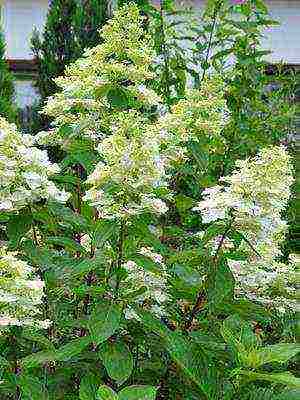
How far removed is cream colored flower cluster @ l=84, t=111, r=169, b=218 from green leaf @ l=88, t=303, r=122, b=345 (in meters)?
0.28

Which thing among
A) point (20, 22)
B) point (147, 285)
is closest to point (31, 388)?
point (147, 285)

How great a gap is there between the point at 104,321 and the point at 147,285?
11.2 inches

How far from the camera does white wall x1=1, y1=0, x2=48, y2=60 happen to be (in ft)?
35.2

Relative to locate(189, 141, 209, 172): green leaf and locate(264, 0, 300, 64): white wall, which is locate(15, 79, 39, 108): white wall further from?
locate(189, 141, 209, 172): green leaf

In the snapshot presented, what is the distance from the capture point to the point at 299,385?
2.10m

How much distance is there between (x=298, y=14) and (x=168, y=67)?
5871 millimetres

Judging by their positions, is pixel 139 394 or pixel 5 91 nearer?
pixel 139 394

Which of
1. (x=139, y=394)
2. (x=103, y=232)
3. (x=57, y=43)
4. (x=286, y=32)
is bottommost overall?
(x=286, y=32)

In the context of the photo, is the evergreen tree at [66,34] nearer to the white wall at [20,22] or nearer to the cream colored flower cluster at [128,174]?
the white wall at [20,22]

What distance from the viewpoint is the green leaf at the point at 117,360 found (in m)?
2.37

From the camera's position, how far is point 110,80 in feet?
9.95

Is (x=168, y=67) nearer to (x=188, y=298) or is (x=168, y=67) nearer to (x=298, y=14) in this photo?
(x=188, y=298)

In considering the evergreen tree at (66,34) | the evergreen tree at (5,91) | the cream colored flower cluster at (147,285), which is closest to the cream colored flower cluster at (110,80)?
the cream colored flower cluster at (147,285)

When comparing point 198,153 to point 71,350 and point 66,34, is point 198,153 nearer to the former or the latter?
point 71,350
